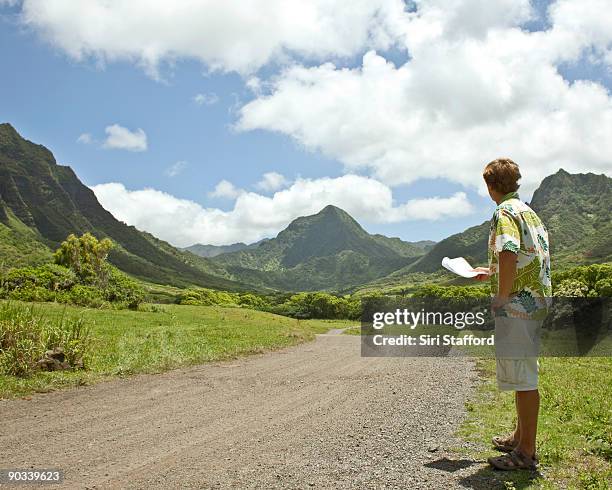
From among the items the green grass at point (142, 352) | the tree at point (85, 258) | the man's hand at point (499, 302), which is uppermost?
the tree at point (85, 258)

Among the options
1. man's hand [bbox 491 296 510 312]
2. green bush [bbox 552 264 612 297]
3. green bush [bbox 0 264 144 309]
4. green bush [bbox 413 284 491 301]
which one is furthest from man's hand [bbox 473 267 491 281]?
green bush [bbox 413 284 491 301]

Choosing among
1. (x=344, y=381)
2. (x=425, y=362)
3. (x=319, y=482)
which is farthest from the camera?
(x=425, y=362)

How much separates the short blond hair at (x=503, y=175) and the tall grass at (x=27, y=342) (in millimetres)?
11123

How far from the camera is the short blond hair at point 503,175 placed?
5.59m

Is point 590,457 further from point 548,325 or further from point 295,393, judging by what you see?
point 548,325

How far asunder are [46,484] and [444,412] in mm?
6289

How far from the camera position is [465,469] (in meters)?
5.32

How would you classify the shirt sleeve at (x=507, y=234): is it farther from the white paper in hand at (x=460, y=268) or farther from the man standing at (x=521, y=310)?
the white paper in hand at (x=460, y=268)

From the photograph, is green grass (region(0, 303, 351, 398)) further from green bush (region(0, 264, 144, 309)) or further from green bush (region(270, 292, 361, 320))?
green bush (region(270, 292, 361, 320))

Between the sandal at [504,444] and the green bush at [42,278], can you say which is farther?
the green bush at [42,278]

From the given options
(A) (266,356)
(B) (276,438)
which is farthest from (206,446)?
(A) (266,356)

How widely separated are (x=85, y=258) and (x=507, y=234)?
69151 mm

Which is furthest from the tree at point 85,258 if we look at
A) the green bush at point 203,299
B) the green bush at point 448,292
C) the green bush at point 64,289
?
the green bush at point 448,292

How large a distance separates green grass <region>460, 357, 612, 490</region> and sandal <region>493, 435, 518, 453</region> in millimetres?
117
